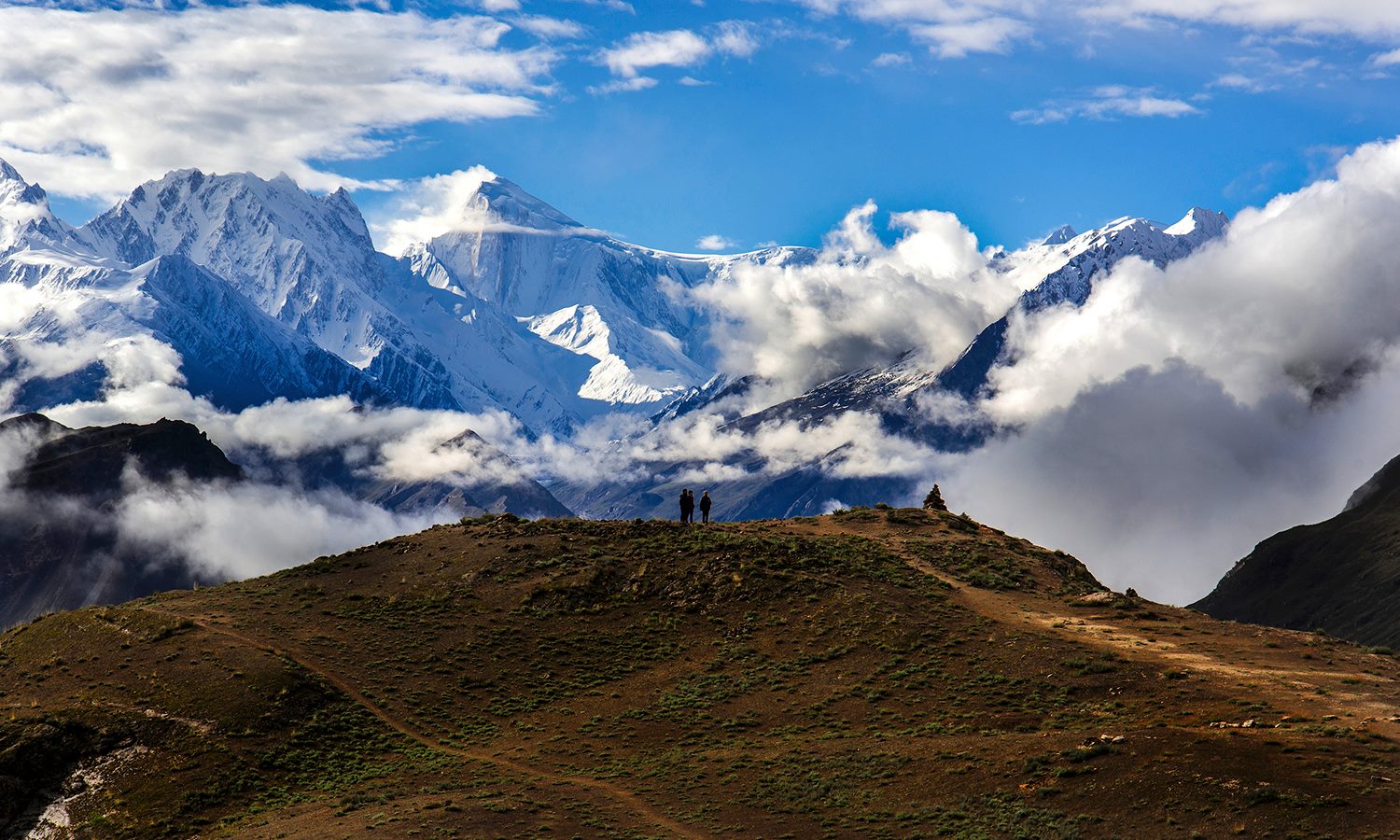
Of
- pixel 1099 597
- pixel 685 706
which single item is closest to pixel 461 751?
pixel 685 706

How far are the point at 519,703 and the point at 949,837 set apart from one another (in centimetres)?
2566

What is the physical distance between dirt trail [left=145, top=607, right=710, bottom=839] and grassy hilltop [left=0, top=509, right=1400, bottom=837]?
0.65ft

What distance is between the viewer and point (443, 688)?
63469mm

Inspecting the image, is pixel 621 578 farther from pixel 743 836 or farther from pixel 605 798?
pixel 743 836

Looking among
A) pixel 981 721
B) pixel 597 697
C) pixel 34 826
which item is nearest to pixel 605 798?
pixel 597 697

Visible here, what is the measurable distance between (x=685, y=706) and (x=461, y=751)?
1106cm

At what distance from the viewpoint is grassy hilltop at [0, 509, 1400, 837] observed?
45938 mm

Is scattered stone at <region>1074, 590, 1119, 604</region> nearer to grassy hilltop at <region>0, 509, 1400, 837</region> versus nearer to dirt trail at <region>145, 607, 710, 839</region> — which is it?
grassy hilltop at <region>0, 509, 1400, 837</region>

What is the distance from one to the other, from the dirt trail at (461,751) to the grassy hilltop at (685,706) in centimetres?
20

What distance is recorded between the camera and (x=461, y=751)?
56625mm

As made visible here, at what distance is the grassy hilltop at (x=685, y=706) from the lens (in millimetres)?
45938

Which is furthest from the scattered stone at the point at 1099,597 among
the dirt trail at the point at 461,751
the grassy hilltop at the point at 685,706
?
the dirt trail at the point at 461,751

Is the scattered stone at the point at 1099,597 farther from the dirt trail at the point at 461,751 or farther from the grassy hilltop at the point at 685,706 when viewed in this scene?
the dirt trail at the point at 461,751

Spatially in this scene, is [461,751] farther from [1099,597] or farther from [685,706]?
[1099,597]
